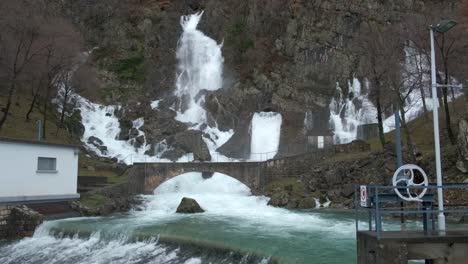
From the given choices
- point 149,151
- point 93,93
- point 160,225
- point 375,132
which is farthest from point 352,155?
point 93,93

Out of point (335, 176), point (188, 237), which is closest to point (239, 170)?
point (335, 176)

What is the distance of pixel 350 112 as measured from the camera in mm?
48250

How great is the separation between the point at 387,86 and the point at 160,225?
68.1 feet

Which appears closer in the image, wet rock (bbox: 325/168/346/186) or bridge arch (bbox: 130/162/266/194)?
wet rock (bbox: 325/168/346/186)

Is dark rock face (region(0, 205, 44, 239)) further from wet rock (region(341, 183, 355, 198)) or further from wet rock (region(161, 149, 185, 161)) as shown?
wet rock (region(161, 149, 185, 161))

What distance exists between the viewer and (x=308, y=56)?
5519cm

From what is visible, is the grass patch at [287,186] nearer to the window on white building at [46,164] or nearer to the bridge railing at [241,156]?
the bridge railing at [241,156]

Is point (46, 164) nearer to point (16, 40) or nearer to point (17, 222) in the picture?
point (17, 222)

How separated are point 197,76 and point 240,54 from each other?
6323 mm

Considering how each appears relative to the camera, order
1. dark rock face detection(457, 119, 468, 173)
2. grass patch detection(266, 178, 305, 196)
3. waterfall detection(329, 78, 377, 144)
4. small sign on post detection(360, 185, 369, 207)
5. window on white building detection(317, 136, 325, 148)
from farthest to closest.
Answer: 1. waterfall detection(329, 78, 377, 144)
2. window on white building detection(317, 136, 325, 148)
3. grass patch detection(266, 178, 305, 196)
4. dark rock face detection(457, 119, 468, 173)
5. small sign on post detection(360, 185, 369, 207)

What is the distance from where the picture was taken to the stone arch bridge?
35375 mm

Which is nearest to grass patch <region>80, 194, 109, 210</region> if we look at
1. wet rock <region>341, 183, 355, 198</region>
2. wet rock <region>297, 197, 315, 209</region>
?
wet rock <region>297, 197, 315, 209</region>

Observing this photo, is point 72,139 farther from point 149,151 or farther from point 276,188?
point 276,188

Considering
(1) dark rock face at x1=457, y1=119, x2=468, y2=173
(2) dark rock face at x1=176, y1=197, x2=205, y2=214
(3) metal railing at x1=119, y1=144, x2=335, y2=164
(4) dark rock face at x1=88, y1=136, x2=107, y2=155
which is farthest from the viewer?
(4) dark rock face at x1=88, y1=136, x2=107, y2=155
